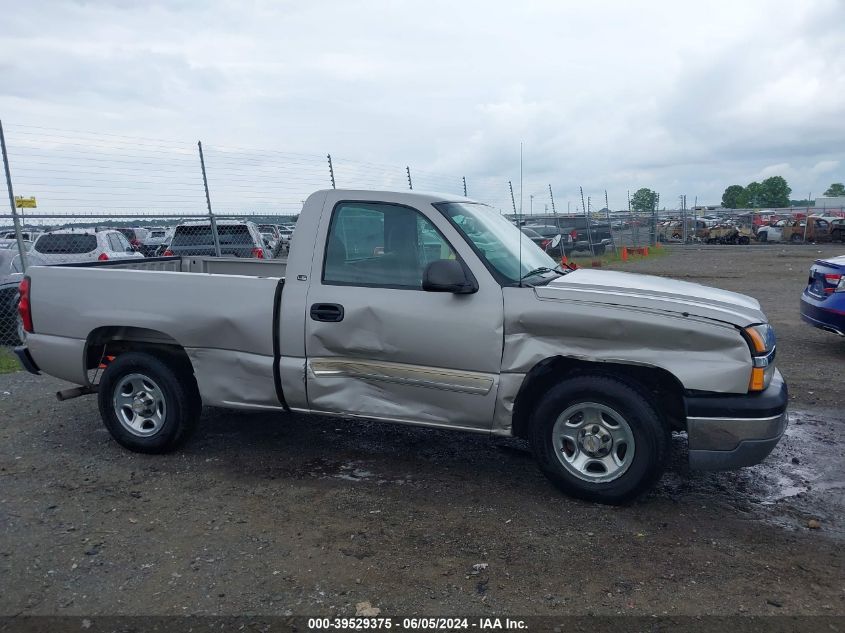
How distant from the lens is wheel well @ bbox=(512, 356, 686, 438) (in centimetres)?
445

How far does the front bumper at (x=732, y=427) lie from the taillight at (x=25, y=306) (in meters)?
4.74

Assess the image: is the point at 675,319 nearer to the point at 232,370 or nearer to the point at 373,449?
the point at 373,449

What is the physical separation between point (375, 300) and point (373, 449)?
142 centimetres

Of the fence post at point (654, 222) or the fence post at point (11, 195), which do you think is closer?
the fence post at point (11, 195)

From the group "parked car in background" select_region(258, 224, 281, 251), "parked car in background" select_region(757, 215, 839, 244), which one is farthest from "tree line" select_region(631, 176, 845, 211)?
"parked car in background" select_region(258, 224, 281, 251)

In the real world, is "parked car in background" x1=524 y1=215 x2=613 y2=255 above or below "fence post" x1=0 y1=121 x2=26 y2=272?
below

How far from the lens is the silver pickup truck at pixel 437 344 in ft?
14.0

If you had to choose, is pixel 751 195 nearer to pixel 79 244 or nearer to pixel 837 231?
pixel 837 231

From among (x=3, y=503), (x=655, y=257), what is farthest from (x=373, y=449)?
(x=655, y=257)

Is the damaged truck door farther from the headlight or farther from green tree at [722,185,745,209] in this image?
green tree at [722,185,745,209]

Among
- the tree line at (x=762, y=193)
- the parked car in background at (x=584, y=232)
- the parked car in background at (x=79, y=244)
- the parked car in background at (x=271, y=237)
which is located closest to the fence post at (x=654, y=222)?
the parked car in background at (x=584, y=232)

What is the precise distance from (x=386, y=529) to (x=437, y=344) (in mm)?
1145

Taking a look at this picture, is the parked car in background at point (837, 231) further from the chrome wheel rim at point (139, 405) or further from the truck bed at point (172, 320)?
the chrome wheel rim at point (139, 405)

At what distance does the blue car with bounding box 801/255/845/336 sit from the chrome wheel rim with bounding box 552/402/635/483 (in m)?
5.11
